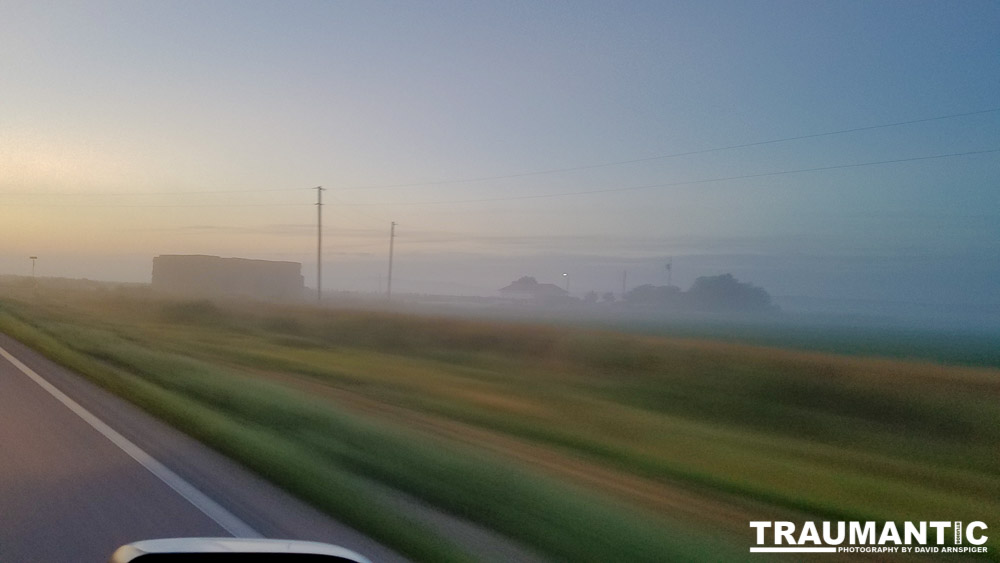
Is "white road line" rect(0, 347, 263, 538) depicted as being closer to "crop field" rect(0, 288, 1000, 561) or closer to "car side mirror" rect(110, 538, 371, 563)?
"crop field" rect(0, 288, 1000, 561)

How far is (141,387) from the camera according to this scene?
1488cm

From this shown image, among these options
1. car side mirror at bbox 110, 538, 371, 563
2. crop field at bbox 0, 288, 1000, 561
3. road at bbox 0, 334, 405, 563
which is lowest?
crop field at bbox 0, 288, 1000, 561

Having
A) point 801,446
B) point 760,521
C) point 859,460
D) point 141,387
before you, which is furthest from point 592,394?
point 760,521

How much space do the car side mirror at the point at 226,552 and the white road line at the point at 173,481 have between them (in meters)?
Answer: 2.78

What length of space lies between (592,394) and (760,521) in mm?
10393

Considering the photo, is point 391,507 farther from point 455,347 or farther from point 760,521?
point 455,347

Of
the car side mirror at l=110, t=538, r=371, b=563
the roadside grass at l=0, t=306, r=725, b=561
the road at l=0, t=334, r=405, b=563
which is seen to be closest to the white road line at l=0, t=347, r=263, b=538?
the road at l=0, t=334, r=405, b=563

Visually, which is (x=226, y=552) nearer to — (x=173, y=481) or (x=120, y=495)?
(x=120, y=495)

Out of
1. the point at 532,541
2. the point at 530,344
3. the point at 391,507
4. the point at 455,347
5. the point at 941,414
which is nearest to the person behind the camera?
the point at 532,541

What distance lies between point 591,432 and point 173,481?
6750mm

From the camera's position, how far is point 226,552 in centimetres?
330

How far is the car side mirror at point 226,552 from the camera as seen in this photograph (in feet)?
10.5

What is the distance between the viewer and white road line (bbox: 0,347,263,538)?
630cm

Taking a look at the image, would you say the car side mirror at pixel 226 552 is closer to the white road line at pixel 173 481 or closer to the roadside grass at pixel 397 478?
the roadside grass at pixel 397 478
